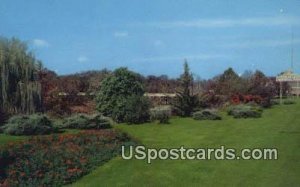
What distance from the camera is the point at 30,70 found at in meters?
17.9

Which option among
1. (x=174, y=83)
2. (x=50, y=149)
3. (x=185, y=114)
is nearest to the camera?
(x=50, y=149)

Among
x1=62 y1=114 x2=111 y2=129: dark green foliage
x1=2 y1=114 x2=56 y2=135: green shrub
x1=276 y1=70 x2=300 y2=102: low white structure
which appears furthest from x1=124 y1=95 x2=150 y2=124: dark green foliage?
x1=276 y1=70 x2=300 y2=102: low white structure

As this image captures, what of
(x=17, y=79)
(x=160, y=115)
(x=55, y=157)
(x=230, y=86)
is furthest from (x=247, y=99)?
(x=55, y=157)

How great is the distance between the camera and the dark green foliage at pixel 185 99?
21.8m

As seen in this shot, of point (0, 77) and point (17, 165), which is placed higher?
point (0, 77)

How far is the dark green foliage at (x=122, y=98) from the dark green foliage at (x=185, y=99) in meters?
1.81

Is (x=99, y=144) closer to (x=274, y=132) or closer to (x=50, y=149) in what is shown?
(x=50, y=149)

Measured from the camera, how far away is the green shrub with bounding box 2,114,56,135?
15.1 metres

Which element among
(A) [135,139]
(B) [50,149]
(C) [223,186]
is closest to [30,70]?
(A) [135,139]

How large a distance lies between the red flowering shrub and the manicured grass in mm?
334

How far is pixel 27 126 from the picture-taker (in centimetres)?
1520

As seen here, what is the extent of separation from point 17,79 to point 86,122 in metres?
2.63

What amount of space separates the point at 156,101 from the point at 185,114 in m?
2.77

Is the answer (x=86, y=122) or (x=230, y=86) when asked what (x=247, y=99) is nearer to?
(x=230, y=86)
